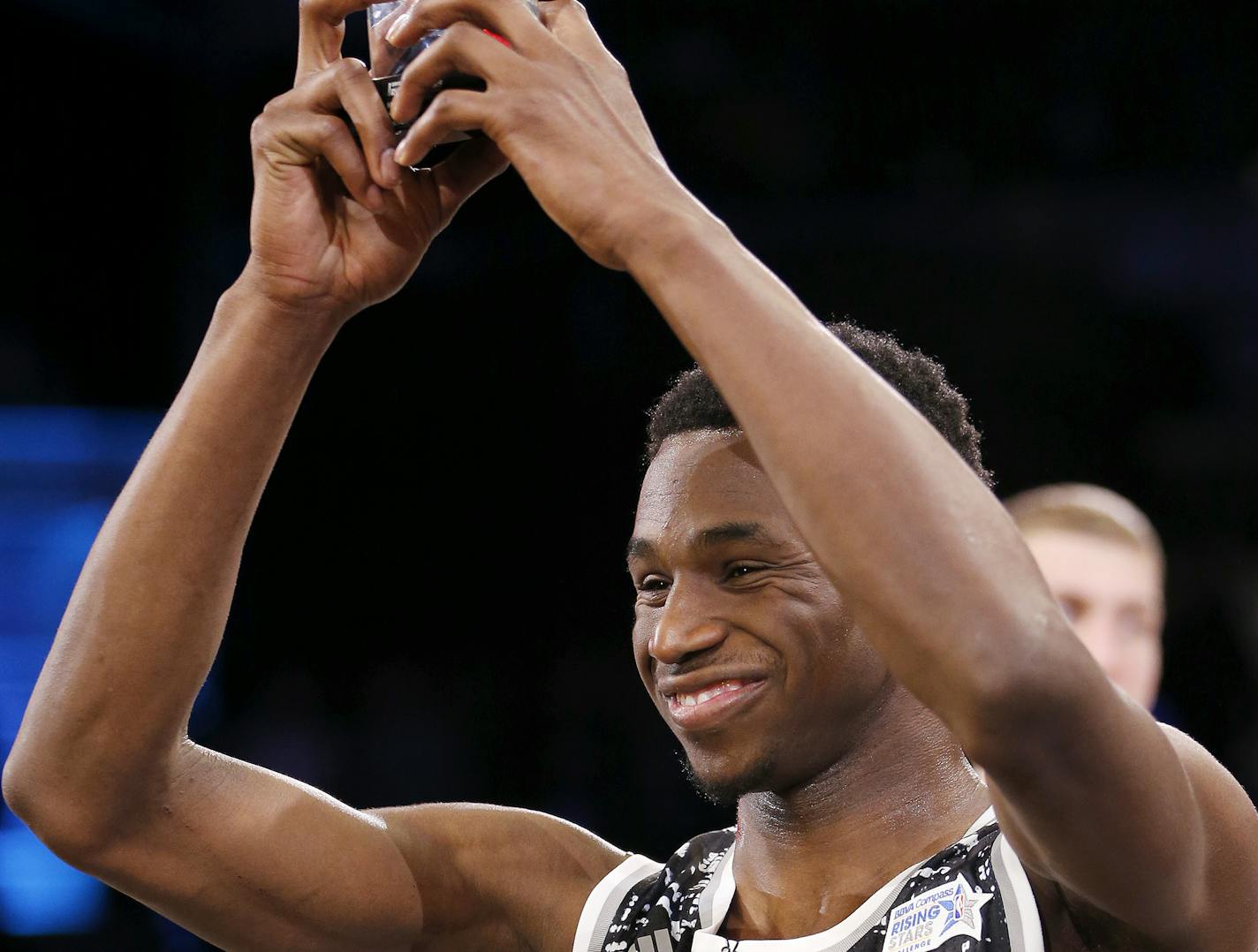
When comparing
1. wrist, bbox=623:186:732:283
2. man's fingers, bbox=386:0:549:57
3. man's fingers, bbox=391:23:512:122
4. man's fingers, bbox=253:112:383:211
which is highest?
man's fingers, bbox=386:0:549:57

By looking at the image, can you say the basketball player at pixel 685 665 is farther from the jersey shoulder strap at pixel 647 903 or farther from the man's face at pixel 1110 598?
the man's face at pixel 1110 598

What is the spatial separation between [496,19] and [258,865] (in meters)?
1.14

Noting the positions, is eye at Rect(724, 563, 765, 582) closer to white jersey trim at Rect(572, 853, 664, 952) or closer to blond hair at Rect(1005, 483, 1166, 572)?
white jersey trim at Rect(572, 853, 664, 952)

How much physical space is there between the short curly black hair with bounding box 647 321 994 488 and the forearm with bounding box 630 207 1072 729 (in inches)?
26.5

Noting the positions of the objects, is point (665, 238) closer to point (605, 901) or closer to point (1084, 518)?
point (605, 901)

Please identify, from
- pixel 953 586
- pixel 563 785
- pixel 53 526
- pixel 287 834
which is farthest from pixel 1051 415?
pixel 953 586

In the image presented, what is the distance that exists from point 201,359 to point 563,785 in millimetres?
3537

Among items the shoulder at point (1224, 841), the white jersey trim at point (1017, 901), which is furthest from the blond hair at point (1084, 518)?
the shoulder at point (1224, 841)

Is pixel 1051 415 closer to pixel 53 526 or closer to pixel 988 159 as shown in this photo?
pixel 988 159

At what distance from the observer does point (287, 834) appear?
206 centimetres

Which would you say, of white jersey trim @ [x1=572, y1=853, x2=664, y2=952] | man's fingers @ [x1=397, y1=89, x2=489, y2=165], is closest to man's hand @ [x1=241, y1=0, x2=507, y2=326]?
man's fingers @ [x1=397, y1=89, x2=489, y2=165]

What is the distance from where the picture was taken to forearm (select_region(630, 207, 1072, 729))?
4.40 feet

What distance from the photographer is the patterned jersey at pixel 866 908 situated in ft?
5.84

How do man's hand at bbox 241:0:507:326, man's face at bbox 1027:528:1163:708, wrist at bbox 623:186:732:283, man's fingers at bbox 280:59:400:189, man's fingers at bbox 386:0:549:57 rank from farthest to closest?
man's face at bbox 1027:528:1163:708, man's hand at bbox 241:0:507:326, man's fingers at bbox 280:59:400:189, man's fingers at bbox 386:0:549:57, wrist at bbox 623:186:732:283
